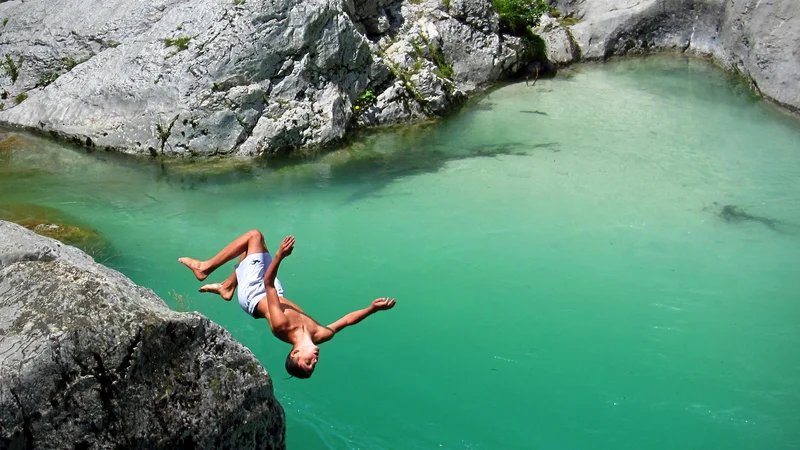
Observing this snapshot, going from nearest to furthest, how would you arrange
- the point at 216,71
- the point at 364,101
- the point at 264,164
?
the point at 264,164, the point at 216,71, the point at 364,101

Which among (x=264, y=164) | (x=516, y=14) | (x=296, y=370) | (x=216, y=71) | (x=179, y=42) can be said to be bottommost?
(x=264, y=164)

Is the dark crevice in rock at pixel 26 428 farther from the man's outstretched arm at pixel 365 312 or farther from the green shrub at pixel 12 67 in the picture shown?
the green shrub at pixel 12 67

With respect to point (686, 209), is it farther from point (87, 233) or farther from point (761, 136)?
point (87, 233)

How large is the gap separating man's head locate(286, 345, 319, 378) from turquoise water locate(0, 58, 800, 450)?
3.57 ft

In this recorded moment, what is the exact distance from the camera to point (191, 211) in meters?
10.2

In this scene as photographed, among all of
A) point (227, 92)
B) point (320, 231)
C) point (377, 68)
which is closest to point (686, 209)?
point (320, 231)

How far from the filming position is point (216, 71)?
1208cm

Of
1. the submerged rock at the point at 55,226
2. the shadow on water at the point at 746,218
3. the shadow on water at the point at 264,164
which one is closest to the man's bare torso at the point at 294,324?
the submerged rock at the point at 55,226

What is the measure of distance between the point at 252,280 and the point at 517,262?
373cm

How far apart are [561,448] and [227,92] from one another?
7967 millimetres

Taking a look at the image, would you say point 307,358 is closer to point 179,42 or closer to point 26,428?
point 26,428

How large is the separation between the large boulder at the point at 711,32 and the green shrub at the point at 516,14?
1.65m

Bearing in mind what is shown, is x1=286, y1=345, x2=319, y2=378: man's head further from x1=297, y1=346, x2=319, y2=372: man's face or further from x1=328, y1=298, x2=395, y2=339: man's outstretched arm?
x1=328, y1=298, x2=395, y2=339: man's outstretched arm

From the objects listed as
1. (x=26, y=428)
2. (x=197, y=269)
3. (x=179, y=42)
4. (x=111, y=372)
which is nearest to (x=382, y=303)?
(x=197, y=269)
